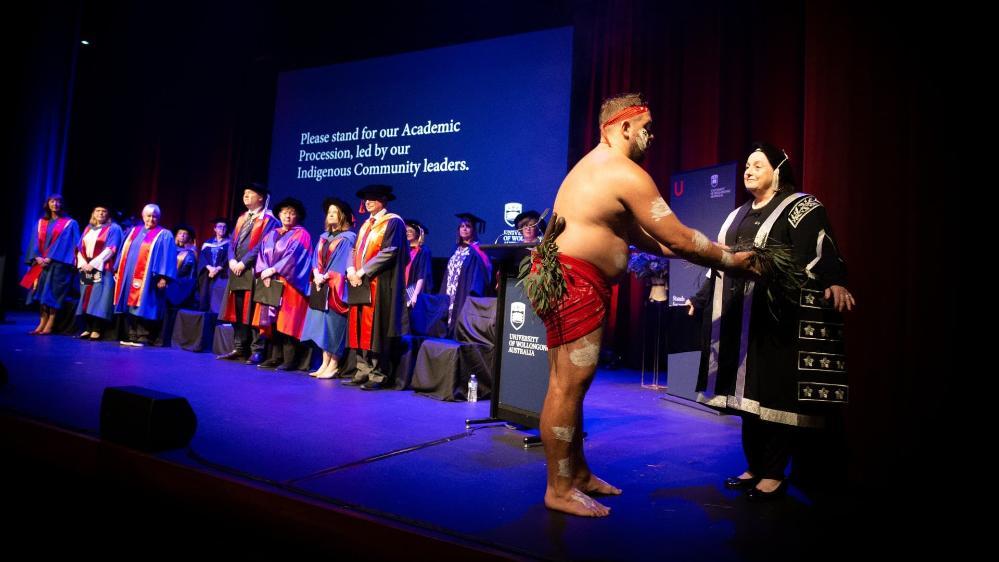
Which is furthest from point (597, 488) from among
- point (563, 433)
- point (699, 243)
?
point (699, 243)

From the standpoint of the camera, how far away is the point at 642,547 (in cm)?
210

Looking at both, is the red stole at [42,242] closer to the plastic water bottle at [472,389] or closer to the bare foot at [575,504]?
the plastic water bottle at [472,389]

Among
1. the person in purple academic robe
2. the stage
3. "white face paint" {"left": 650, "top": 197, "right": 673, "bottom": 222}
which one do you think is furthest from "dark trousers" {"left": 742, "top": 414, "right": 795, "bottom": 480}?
the person in purple academic robe

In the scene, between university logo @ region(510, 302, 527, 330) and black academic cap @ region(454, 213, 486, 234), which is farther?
black academic cap @ region(454, 213, 486, 234)

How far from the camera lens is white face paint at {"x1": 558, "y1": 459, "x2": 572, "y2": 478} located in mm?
2428

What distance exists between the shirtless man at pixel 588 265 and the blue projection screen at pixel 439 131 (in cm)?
538

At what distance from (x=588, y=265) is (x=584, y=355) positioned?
37 cm

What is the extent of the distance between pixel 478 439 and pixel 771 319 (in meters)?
1.92

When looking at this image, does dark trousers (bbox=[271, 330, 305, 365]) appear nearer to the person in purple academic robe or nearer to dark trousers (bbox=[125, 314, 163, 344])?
the person in purple academic robe

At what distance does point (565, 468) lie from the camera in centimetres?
243

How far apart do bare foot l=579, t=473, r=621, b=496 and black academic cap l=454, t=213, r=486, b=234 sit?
5471 millimetres

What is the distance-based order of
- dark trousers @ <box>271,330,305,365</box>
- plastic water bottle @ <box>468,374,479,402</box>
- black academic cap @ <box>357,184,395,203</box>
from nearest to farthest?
1. plastic water bottle @ <box>468,374,479,402</box>
2. black academic cap @ <box>357,184,395,203</box>
3. dark trousers @ <box>271,330,305,365</box>

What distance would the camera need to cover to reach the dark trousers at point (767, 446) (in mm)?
2750

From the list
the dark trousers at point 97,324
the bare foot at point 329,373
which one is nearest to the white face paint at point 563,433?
the bare foot at point 329,373
